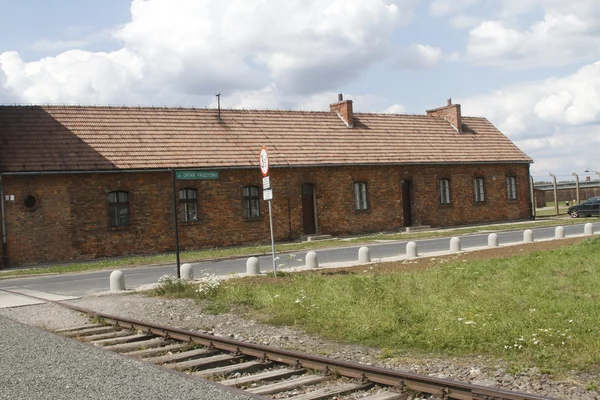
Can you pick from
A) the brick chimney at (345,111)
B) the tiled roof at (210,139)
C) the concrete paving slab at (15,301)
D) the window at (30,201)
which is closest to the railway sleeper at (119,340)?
the concrete paving slab at (15,301)

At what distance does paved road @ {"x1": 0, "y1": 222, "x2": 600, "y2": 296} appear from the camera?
1872cm

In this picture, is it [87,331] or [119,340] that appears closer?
[119,340]

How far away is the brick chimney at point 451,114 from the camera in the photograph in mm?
44125

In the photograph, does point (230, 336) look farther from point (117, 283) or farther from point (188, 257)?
point (188, 257)

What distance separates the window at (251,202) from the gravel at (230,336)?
17.7 metres

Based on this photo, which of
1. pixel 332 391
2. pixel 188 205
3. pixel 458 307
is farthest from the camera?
pixel 188 205

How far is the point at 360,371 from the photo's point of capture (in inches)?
294

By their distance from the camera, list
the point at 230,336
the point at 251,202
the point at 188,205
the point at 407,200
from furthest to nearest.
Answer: the point at 407,200 < the point at 251,202 < the point at 188,205 < the point at 230,336

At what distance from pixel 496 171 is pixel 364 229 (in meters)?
11.0

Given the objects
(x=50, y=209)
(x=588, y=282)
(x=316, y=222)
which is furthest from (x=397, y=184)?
(x=588, y=282)

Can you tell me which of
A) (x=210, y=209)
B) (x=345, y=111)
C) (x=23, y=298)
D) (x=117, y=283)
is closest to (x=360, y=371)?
(x=117, y=283)

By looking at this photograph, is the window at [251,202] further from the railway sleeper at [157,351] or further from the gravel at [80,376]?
the railway sleeper at [157,351]

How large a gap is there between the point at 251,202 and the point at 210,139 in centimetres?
364

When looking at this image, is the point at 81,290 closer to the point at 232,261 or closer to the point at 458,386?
the point at 232,261
